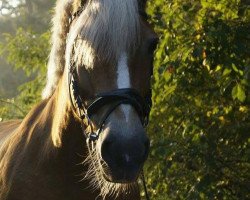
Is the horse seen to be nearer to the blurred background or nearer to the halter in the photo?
the halter

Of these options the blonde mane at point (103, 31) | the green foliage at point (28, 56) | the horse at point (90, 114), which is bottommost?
the green foliage at point (28, 56)

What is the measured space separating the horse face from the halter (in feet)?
0.07

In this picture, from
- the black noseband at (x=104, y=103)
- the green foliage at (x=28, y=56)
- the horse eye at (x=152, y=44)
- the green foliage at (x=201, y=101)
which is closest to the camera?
the black noseband at (x=104, y=103)

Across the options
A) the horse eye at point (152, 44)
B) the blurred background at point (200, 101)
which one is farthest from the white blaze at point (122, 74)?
the blurred background at point (200, 101)

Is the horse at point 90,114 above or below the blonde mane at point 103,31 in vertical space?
below

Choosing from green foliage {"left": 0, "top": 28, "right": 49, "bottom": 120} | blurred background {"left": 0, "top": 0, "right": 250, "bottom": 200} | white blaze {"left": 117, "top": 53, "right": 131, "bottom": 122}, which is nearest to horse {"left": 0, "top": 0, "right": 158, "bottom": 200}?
white blaze {"left": 117, "top": 53, "right": 131, "bottom": 122}

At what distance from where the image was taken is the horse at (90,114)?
8.97 feet

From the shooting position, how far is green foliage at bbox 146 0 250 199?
4804mm

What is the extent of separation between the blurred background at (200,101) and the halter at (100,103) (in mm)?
1710

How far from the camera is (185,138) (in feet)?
17.3

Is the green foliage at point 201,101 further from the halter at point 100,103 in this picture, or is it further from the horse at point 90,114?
the halter at point 100,103

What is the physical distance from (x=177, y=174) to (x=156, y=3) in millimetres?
1580

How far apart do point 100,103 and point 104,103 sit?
0.03 meters

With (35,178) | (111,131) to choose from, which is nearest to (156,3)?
(35,178)
